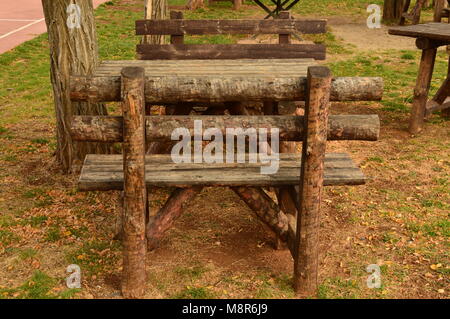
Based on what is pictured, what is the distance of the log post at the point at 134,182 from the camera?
11.9 feet

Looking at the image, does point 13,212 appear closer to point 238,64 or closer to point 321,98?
point 238,64

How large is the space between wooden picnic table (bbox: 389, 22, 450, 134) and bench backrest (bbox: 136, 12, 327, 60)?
1.18m

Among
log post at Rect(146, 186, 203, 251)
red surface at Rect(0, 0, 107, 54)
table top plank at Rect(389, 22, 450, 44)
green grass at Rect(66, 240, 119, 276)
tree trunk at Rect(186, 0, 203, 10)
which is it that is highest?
table top plank at Rect(389, 22, 450, 44)

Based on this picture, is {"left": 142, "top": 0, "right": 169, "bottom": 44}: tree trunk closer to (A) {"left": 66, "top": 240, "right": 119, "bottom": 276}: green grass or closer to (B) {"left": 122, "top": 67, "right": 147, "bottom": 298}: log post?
(A) {"left": 66, "top": 240, "right": 119, "bottom": 276}: green grass

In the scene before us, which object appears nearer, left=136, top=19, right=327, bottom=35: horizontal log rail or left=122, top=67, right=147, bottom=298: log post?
left=122, top=67, right=147, bottom=298: log post

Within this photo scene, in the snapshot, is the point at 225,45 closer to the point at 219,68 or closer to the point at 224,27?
the point at 224,27

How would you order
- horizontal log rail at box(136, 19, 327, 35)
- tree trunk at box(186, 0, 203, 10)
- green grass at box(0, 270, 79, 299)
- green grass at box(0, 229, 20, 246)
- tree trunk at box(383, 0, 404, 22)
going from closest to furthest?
1. green grass at box(0, 270, 79, 299)
2. green grass at box(0, 229, 20, 246)
3. horizontal log rail at box(136, 19, 327, 35)
4. tree trunk at box(383, 0, 404, 22)
5. tree trunk at box(186, 0, 203, 10)

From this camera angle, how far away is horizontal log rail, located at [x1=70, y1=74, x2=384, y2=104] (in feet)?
12.4

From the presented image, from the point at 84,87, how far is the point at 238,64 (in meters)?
1.98

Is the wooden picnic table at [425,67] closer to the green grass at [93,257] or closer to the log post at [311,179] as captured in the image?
the log post at [311,179]

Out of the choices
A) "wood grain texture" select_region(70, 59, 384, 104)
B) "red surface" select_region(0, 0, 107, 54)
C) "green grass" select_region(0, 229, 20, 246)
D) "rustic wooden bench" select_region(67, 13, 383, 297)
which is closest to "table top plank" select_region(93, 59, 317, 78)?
"rustic wooden bench" select_region(67, 13, 383, 297)

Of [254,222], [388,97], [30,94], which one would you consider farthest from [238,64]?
[30,94]
